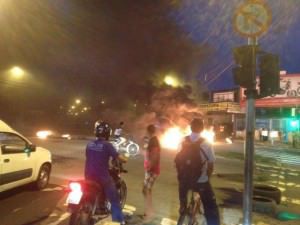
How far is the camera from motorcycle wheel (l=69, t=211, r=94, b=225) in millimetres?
5477

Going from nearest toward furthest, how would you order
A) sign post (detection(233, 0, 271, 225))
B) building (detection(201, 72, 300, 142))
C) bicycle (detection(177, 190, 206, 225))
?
bicycle (detection(177, 190, 206, 225)), sign post (detection(233, 0, 271, 225)), building (detection(201, 72, 300, 142))

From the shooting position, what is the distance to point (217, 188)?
35.3ft

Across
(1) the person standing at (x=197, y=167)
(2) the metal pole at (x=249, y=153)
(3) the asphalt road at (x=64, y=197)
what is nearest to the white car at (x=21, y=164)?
(3) the asphalt road at (x=64, y=197)

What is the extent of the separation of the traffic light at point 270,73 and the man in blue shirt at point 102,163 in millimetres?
2699

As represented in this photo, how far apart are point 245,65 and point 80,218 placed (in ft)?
11.5

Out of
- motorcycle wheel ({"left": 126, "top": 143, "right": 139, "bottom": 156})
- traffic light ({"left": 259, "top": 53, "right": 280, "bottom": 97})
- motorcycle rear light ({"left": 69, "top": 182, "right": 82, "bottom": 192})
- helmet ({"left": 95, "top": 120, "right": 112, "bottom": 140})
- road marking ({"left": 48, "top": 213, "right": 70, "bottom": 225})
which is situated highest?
traffic light ({"left": 259, "top": 53, "right": 280, "bottom": 97})

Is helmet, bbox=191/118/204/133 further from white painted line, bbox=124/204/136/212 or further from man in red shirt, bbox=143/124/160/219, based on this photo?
white painted line, bbox=124/204/136/212

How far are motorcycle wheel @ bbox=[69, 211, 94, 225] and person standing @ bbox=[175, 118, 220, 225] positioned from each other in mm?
1373

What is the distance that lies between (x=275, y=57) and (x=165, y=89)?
31137 mm

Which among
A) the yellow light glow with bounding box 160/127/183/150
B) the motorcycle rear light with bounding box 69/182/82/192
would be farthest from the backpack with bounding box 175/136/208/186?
the yellow light glow with bounding box 160/127/183/150

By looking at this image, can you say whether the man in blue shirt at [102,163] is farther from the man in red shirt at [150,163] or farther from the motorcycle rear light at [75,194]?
the man in red shirt at [150,163]

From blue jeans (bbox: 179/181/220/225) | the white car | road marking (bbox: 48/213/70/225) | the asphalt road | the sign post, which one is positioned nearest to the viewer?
blue jeans (bbox: 179/181/220/225)

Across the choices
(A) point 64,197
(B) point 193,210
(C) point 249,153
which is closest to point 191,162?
(B) point 193,210

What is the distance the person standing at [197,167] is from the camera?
5.41 metres
